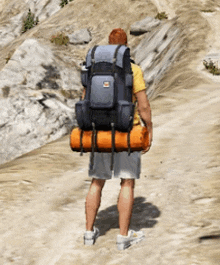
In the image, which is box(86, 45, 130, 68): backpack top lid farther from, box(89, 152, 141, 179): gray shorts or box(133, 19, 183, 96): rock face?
box(133, 19, 183, 96): rock face

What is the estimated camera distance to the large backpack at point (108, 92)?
454cm

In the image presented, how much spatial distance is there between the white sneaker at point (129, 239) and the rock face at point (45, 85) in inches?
→ 613

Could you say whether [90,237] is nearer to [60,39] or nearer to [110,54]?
[110,54]

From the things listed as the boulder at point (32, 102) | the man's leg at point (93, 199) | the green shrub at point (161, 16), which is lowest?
the boulder at point (32, 102)

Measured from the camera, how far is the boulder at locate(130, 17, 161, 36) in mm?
35622

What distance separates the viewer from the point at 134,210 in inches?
265

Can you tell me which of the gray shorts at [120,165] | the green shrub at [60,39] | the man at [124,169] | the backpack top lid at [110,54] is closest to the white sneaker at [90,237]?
the man at [124,169]

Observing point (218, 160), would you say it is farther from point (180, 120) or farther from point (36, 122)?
point (36, 122)

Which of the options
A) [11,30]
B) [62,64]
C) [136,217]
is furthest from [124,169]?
[11,30]

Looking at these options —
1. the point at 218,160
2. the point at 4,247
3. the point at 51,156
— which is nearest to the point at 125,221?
the point at 4,247

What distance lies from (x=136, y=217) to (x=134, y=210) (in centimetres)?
37

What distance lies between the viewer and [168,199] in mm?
7117

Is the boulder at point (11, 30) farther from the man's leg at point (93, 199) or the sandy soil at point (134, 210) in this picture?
the man's leg at point (93, 199)

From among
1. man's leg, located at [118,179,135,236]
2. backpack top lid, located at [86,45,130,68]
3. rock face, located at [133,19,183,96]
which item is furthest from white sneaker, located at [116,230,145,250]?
rock face, located at [133,19,183,96]
